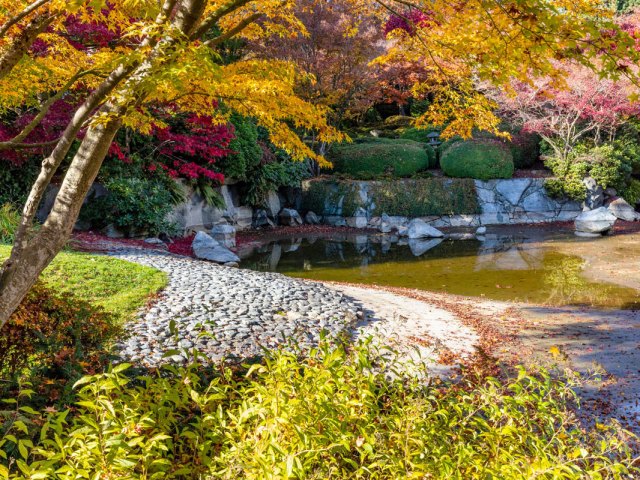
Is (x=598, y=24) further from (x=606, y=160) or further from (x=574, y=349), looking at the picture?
(x=606, y=160)

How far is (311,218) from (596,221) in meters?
8.83

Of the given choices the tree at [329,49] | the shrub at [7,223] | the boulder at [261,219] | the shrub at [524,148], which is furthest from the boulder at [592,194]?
the shrub at [7,223]

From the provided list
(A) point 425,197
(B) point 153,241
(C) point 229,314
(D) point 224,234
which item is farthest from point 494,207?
(C) point 229,314

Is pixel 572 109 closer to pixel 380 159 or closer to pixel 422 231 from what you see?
pixel 380 159

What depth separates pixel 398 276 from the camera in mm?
10602

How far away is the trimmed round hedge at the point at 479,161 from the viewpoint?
18.3 meters

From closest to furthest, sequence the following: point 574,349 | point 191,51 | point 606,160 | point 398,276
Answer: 1. point 191,51
2. point 574,349
3. point 398,276
4. point 606,160

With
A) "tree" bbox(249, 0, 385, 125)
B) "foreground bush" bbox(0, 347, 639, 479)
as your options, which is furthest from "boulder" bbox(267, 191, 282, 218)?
"foreground bush" bbox(0, 347, 639, 479)

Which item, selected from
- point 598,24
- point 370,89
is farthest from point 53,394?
point 370,89

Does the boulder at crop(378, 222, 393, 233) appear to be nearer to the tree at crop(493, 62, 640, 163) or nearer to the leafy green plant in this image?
the tree at crop(493, 62, 640, 163)

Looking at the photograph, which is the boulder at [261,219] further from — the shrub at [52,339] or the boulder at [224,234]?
the shrub at [52,339]

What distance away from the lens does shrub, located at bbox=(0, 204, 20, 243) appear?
884cm

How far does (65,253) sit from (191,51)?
6.45 metres

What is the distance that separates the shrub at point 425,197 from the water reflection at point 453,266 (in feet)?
8.04
